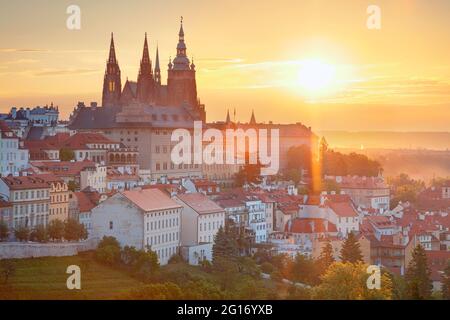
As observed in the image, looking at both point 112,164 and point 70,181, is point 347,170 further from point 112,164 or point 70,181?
point 70,181

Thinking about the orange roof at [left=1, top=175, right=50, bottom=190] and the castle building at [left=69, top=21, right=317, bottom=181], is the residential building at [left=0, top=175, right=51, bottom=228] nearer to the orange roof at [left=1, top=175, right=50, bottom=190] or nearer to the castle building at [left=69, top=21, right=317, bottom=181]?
the orange roof at [left=1, top=175, right=50, bottom=190]

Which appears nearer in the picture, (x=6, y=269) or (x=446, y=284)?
(x=6, y=269)

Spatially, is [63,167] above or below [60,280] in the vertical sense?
above

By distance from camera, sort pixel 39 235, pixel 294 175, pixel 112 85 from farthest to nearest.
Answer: pixel 112 85, pixel 294 175, pixel 39 235

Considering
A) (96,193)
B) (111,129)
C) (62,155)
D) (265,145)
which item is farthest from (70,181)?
(265,145)

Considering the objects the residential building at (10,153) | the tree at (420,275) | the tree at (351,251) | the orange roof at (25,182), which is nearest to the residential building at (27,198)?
the orange roof at (25,182)

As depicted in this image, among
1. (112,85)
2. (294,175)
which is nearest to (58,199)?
(294,175)

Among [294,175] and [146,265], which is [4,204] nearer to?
[146,265]
